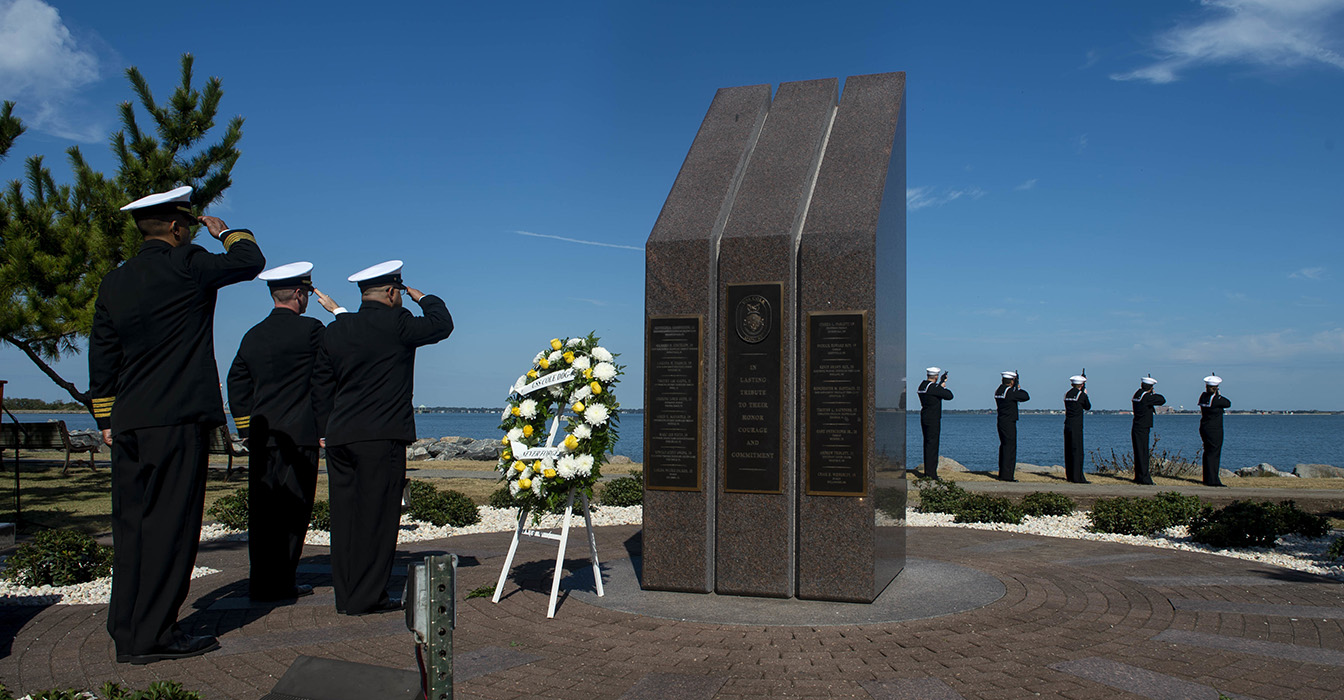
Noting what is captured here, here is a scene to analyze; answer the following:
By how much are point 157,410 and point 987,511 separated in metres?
10.1

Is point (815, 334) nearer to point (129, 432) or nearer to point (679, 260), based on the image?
point (679, 260)

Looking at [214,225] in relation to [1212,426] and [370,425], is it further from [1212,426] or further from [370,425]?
[1212,426]

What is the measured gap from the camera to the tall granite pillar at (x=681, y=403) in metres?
6.90

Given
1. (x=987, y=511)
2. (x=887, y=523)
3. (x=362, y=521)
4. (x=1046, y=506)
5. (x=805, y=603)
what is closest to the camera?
(x=362, y=521)

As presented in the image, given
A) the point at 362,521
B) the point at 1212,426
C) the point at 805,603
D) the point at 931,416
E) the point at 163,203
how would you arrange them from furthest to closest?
the point at 931,416 < the point at 1212,426 < the point at 805,603 < the point at 362,521 < the point at 163,203

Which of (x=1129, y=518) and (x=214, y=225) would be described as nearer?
(x=214, y=225)

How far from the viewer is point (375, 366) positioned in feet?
21.1

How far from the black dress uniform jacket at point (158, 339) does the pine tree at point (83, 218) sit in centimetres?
1015

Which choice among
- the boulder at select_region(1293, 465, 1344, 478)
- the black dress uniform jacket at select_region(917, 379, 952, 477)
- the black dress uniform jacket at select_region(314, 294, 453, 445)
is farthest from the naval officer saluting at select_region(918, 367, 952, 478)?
→ the black dress uniform jacket at select_region(314, 294, 453, 445)

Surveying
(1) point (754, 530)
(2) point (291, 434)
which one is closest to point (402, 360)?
(2) point (291, 434)

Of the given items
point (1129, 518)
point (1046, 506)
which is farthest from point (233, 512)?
point (1129, 518)

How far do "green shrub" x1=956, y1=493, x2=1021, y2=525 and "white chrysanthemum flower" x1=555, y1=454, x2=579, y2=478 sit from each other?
24.3 feet

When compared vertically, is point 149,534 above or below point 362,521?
above

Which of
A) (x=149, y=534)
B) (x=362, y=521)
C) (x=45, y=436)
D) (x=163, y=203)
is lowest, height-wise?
(x=45, y=436)
